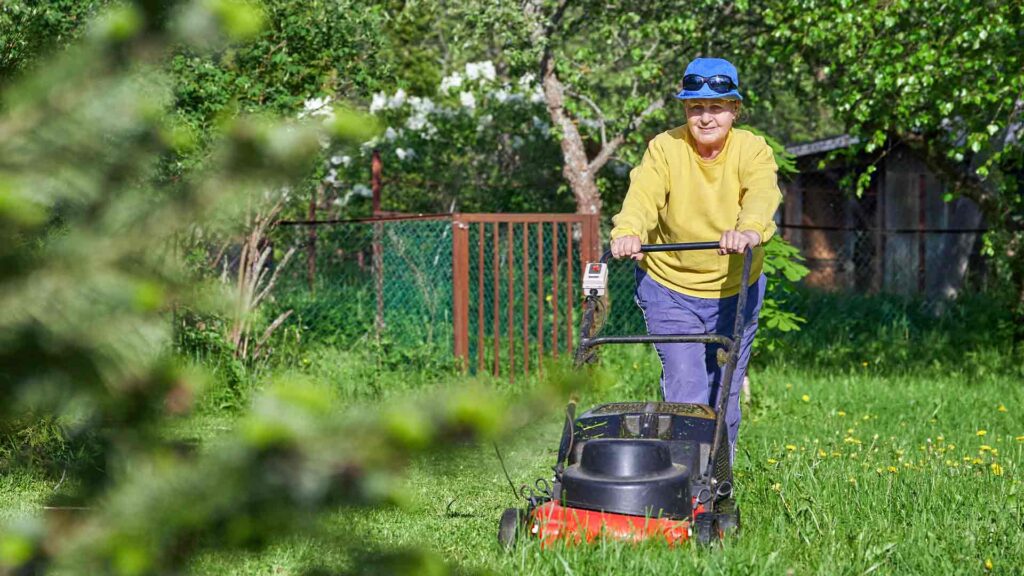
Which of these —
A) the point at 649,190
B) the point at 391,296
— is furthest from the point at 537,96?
the point at 649,190

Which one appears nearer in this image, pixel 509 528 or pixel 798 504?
pixel 509 528

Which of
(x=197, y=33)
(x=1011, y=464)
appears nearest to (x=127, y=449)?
(x=197, y=33)

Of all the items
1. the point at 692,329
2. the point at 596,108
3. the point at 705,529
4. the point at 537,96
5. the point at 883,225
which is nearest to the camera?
the point at 705,529

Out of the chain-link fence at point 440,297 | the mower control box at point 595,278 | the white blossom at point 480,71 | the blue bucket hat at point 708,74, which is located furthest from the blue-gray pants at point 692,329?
the white blossom at point 480,71

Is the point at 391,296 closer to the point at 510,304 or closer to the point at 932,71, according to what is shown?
the point at 510,304

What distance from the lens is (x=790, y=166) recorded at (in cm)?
755

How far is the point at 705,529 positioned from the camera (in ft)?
12.0

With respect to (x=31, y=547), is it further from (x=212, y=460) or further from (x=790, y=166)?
(x=790, y=166)

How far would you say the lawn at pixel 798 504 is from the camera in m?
1.40

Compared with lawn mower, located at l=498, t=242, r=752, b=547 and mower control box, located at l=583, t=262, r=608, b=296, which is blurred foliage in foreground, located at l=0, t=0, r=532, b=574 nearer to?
lawn mower, located at l=498, t=242, r=752, b=547

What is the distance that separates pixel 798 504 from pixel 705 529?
81 centimetres

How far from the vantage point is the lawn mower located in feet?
12.0

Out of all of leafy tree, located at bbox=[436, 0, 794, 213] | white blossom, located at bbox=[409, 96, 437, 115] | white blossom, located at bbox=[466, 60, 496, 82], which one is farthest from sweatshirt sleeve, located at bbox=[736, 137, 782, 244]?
white blossom, located at bbox=[409, 96, 437, 115]

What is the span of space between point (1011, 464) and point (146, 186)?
5.06 meters
